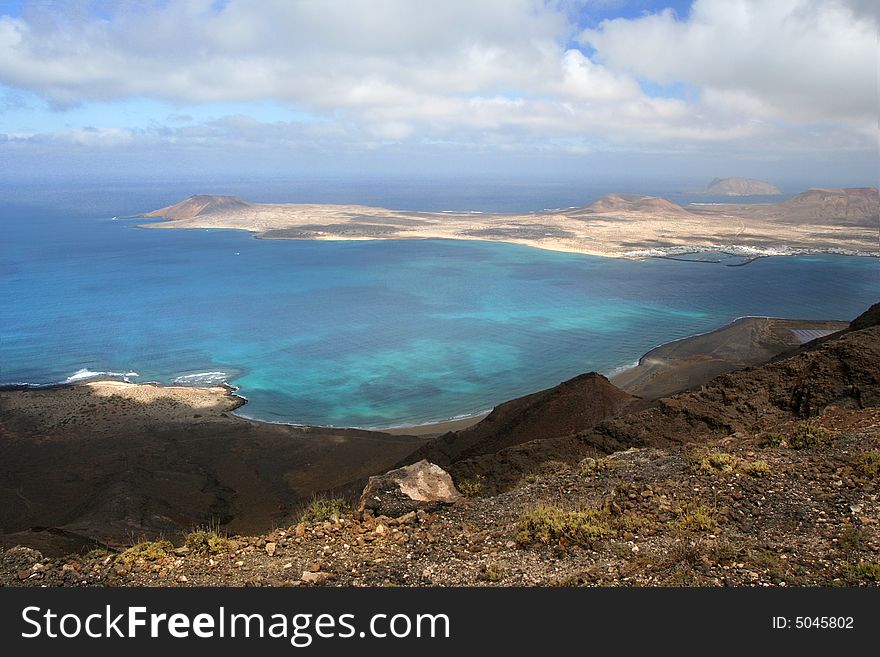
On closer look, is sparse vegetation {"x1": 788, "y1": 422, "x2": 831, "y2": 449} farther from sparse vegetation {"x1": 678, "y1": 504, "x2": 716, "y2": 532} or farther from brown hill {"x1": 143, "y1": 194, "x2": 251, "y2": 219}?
brown hill {"x1": 143, "y1": 194, "x2": 251, "y2": 219}

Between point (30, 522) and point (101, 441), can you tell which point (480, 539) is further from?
point (101, 441)

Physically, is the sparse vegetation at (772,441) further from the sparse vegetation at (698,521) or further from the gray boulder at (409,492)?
the gray boulder at (409,492)

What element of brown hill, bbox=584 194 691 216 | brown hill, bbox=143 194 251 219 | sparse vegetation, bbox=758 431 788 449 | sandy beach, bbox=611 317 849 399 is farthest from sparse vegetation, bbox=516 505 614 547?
brown hill, bbox=143 194 251 219

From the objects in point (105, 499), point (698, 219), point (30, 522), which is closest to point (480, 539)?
point (105, 499)

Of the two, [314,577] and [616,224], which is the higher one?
[616,224]

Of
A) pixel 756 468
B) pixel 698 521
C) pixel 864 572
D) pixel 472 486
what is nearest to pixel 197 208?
pixel 472 486

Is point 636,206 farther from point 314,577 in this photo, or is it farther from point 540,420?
point 314,577

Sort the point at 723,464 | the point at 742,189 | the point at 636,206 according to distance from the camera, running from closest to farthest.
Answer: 1. the point at 723,464
2. the point at 636,206
3. the point at 742,189
